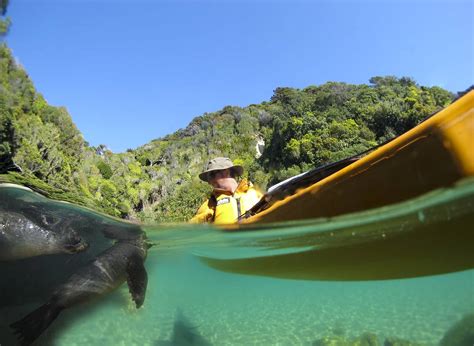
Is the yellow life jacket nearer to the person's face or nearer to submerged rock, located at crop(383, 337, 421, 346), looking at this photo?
the person's face

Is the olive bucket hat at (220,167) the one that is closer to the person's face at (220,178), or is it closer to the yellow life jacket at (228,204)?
Result: the person's face at (220,178)

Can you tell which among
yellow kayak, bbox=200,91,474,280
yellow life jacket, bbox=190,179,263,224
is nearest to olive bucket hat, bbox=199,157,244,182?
yellow life jacket, bbox=190,179,263,224

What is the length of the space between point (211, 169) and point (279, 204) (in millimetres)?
1500

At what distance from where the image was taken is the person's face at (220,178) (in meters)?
5.84

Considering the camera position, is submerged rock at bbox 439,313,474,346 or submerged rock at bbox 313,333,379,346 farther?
submerged rock at bbox 313,333,379,346

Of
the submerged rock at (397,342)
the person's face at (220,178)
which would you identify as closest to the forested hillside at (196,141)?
the person's face at (220,178)

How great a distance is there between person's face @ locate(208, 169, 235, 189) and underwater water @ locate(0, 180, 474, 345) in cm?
78

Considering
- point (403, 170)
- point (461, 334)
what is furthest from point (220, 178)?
point (461, 334)

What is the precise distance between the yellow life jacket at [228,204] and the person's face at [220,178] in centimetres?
9

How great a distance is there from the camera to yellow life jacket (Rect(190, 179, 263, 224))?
571 centimetres

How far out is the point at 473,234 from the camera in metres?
4.36

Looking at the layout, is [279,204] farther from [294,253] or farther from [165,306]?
[165,306]

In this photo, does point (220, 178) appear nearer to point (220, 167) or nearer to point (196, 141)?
point (220, 167)

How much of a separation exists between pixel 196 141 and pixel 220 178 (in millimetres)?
46331
